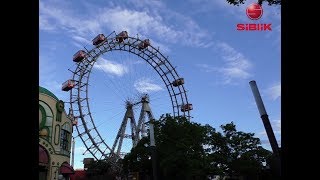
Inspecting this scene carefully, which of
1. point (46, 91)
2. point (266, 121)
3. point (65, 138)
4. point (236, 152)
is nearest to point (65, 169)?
point (65, 138)

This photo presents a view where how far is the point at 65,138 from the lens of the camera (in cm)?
4484

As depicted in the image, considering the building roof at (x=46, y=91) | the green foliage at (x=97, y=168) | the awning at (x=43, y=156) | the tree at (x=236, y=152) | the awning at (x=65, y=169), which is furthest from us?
the green foliage at (x=97, y=168)

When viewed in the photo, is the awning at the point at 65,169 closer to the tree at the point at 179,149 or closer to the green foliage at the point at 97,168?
the tree at the point at 179,149

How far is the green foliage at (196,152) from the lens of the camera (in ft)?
147

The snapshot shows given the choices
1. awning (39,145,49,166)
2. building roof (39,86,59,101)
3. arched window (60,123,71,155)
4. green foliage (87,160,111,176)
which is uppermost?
building roof (39,86,59,101)

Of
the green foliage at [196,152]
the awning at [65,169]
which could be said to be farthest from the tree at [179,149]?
the awning at [65,169]

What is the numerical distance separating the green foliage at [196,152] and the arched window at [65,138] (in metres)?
9.01

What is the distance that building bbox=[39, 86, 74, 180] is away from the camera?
128ft

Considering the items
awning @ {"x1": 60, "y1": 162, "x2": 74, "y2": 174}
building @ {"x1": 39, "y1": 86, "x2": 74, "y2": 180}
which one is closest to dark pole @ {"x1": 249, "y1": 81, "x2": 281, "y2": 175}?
building @ {"x1": 39, "y1": 86, "x2": 74, "y2": 180}

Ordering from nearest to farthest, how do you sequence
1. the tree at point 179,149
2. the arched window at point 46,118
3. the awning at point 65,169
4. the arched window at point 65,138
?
the arched window at point 46,118
the awning at point 65,169
the arched window at point 65,138
the tree at point 179,149

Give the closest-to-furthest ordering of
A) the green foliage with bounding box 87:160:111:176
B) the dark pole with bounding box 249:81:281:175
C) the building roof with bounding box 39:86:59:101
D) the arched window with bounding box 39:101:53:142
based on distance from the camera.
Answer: the dark pole with bounding box 249:81:281:175 < the arched window with bounding box 39:101:53:142 < the building roof with bounding box 39:86:59:101 < the green foliage with bounding box 87:160:111:176

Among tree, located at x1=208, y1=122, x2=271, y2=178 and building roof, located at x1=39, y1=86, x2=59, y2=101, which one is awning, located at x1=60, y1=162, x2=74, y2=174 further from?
tree, located at x1=208, y1=122, x2=271, y2=178
